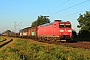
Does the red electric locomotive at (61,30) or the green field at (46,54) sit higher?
the red electric locomotive at (61,30)

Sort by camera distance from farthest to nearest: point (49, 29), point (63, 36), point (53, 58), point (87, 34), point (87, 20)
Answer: point (87, 20), point (87, 34), point (49, 29), point (63, 36), point (53, 58)

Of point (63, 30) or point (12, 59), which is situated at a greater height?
point (63, 30)

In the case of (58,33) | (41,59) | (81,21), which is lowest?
(41,59)

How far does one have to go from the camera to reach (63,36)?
1352 inches

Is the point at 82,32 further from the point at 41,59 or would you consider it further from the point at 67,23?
the point at 41,59

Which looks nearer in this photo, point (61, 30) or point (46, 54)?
point (46, 54)

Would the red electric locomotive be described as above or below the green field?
above

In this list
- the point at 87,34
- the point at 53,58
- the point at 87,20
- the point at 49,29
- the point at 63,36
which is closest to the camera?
the point at 53,58

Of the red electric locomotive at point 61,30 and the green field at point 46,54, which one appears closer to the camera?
the green field at point 46,54

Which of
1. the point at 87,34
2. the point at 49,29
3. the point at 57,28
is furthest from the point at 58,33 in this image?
the point at 87,34

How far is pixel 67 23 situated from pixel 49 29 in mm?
4320

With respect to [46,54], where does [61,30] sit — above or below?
above

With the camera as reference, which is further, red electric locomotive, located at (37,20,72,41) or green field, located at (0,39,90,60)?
red electric locomotive, located at (37,20,72,41)

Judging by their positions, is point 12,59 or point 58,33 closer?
point 12,59
